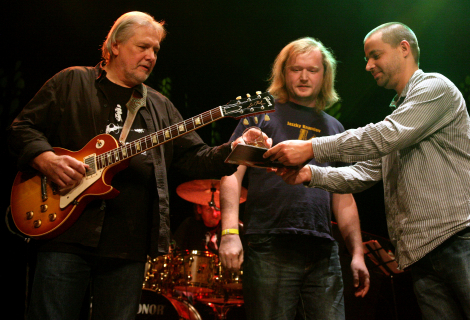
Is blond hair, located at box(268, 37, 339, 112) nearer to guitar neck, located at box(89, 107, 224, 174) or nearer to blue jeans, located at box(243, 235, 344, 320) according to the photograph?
guitar neck, located at box(89, 107, 224, 174)

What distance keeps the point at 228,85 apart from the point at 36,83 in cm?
278

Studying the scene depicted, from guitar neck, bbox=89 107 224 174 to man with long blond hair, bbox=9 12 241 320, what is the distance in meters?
0.04

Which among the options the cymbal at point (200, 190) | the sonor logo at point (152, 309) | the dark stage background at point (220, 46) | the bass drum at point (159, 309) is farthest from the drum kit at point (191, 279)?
the dark stage background at point (220, 46)

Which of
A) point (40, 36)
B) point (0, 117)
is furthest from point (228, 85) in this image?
point (0, 117)

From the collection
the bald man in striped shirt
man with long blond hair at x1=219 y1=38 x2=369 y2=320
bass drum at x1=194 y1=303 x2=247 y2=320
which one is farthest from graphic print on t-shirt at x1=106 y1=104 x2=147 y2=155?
bass drum at x1=194 y1=303 x2=247 y2=320

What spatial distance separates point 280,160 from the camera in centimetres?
193

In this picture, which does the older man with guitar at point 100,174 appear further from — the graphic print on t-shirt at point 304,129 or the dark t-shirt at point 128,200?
the graphic print on t-shirt at point 304,129

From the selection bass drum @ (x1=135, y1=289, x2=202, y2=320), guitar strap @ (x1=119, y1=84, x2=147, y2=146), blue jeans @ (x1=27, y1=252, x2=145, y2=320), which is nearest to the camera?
blue jeans @ (x1=27, y1=252, x2=145, y2=320)

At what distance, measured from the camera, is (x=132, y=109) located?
2037mm

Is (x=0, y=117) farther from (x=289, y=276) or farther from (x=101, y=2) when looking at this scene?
(x=289, y=276)

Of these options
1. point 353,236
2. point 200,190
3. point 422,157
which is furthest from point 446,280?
point 200,190

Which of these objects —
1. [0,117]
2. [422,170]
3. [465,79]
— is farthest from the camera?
[465,79]

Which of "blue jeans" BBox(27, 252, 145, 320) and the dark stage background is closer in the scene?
"blue jeans" BBox(27, 252, 145, 320)

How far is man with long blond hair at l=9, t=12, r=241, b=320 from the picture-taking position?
1.65 meters
